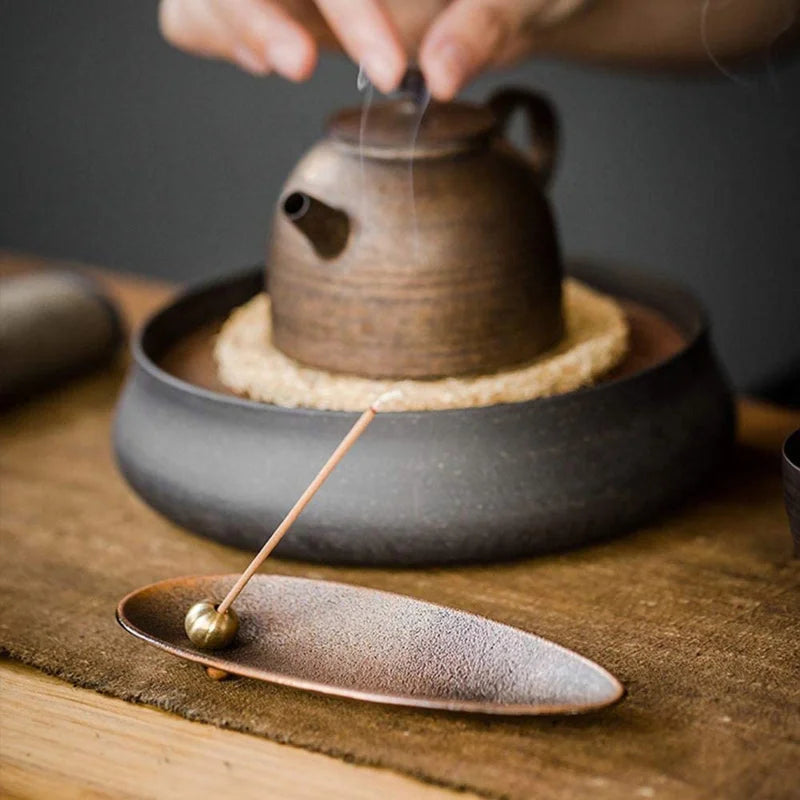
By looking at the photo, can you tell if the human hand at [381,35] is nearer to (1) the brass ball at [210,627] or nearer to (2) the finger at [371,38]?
(2) the finger at [371,38]

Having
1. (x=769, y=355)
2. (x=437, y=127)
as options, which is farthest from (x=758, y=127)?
(x=437, y=127)

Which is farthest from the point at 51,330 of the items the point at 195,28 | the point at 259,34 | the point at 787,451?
the point at 787,451

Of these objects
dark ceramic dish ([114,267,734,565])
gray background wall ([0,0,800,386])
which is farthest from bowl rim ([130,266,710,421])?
gray background wall ([0,0,800,386])

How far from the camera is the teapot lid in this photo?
108cm

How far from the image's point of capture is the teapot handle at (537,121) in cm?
121

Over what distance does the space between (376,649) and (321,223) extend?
387mm

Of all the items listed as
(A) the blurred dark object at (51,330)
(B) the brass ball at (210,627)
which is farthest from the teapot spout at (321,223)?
(A) the blurred dark object at (51,330)

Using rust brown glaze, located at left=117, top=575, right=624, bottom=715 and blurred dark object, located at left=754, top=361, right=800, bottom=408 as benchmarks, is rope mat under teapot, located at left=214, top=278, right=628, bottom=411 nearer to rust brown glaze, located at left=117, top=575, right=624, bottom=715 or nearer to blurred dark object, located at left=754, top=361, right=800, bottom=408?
rust brown glaze, located at left=117, top=575, right=624, bottom=715

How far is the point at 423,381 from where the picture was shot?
110cm

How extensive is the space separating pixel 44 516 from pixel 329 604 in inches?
15.4

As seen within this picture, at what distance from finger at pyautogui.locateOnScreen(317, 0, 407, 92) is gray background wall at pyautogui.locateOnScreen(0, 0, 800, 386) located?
0.91 meters

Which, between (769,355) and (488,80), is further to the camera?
(488,80)

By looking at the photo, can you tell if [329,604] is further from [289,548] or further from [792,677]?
[792,677]

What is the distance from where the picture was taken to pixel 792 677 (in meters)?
0.86
